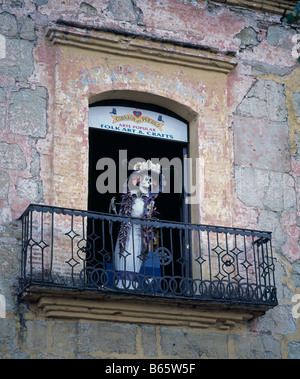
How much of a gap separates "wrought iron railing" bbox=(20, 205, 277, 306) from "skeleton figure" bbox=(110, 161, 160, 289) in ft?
0.04

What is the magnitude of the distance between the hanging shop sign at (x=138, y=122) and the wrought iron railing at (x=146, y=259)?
1.08 m

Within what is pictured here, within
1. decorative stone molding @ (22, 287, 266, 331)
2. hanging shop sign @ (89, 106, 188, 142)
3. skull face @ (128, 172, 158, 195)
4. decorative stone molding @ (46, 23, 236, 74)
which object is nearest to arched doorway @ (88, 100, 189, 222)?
hanging shop sign @ (89, 106, 188, 142)

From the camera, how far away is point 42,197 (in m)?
9.75

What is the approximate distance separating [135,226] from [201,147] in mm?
1189

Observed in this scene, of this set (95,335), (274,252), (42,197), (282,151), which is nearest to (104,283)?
(95,335)

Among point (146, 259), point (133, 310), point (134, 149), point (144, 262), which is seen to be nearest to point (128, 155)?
point (134, 149)

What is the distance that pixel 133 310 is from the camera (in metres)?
9.52

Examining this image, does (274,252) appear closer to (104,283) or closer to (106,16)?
(104,283)

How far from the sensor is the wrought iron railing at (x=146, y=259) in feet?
30.7

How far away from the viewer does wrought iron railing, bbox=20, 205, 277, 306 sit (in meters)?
9.35

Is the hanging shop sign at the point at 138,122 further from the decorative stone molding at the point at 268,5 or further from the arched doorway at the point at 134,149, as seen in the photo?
the decorative stone molding at the point at 268,5

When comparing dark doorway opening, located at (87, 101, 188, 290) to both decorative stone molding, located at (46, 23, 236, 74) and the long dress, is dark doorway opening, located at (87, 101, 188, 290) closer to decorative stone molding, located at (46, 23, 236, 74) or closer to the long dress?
decorative stone molding, located at (46, 23, 236, 74)

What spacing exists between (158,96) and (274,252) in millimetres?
2111
